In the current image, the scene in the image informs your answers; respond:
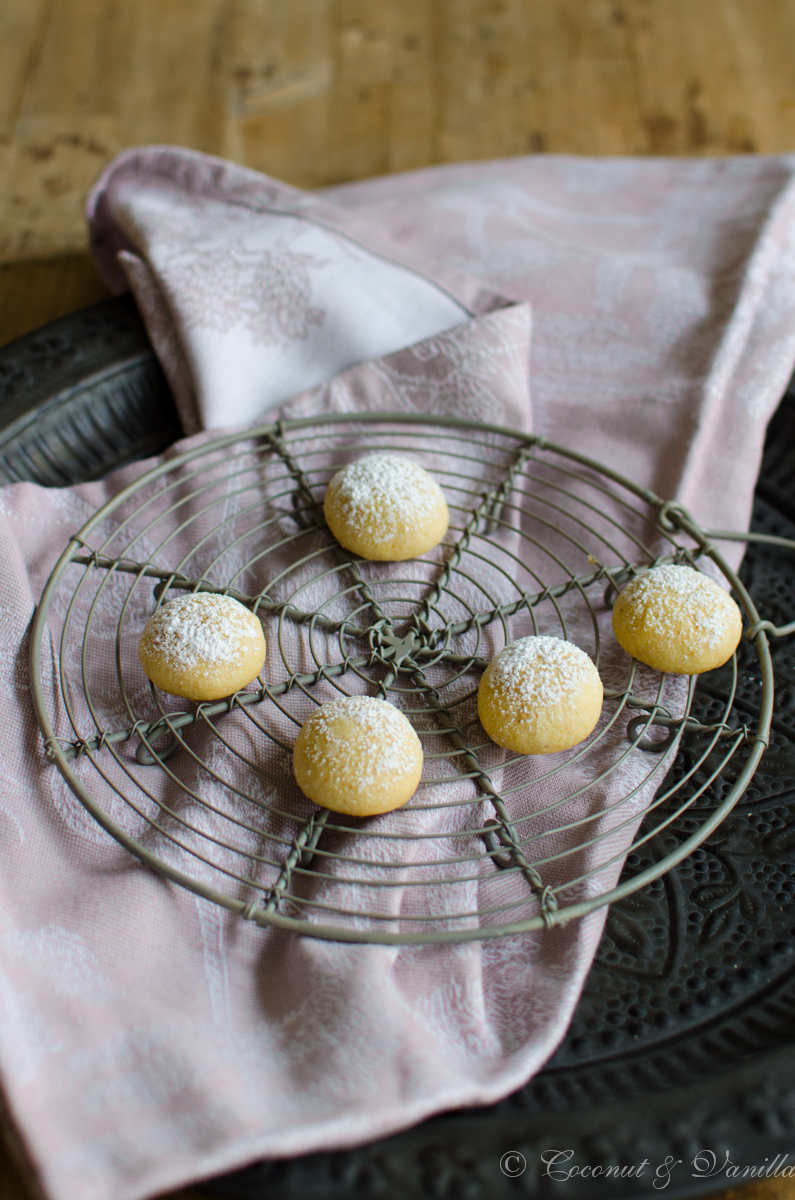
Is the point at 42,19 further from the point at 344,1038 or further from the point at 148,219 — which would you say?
the point at 344,1038

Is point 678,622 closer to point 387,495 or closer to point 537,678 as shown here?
point 537,678

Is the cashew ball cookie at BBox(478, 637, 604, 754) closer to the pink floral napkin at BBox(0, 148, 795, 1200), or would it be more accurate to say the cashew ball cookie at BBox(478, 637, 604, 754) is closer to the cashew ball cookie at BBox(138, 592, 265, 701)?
the pink floral napkin at BBox(0, 148, 795, 1200)

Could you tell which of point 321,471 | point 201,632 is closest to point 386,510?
point 321,471

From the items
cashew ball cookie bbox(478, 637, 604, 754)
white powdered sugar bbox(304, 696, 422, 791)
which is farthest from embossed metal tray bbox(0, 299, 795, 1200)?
white powdered sugar bbox(304, 696, 422, 791)

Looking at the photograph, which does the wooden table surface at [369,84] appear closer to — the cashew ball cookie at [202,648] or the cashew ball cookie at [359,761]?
the cashew ball cookie at [202,648]

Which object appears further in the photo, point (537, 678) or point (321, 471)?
point (321, 471)

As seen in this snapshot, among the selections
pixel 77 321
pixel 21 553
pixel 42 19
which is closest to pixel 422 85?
pixel 42 19
